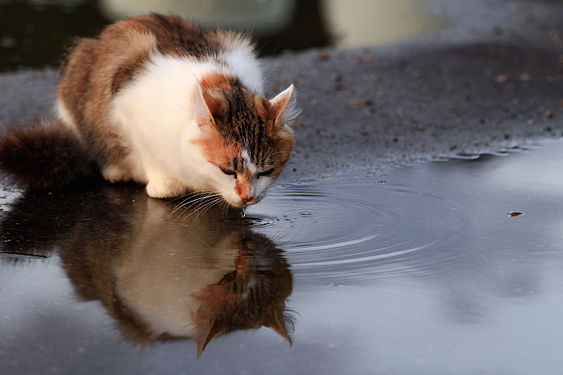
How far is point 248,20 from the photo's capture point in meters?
9.16

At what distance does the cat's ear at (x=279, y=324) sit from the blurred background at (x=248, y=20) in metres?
4.95

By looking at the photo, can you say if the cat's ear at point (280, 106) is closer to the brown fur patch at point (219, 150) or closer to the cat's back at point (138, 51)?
the brown fur patch at point (219, 150)

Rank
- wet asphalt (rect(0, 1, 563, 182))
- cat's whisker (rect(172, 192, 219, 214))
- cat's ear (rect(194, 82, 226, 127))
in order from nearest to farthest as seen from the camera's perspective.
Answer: cat's ear (rect(194, 82, 226, 127)) → cat's whisker (rect(172, 192, 219, 214)) → wet asphalt (rect(0, 1, 563, 182))

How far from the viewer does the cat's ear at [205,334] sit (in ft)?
7.97

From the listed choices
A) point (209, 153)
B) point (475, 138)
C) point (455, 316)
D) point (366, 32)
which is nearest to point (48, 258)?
point (209, 153)

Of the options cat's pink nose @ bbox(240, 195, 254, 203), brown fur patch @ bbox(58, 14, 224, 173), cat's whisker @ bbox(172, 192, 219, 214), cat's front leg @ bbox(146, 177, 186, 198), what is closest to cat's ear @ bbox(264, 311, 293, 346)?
cat's pink nose @ bbox(240, 195, 254, 203)

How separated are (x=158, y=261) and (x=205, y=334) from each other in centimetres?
73

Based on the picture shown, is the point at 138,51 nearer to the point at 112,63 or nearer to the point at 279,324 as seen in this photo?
the point at 112,63

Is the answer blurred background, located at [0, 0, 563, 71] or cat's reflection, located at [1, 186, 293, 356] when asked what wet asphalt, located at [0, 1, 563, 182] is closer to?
blurred background, located at [0, 0, 563, 71]

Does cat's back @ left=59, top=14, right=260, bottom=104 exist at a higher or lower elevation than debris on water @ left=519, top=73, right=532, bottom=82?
higher

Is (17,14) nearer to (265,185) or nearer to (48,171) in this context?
(48,171)

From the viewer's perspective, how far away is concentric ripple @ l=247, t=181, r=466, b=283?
308cm

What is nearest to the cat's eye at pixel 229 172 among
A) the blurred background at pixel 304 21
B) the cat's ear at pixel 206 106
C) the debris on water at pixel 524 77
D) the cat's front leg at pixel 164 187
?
the cat's ear at pixel 206 106

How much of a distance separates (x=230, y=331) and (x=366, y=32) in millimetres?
6840
